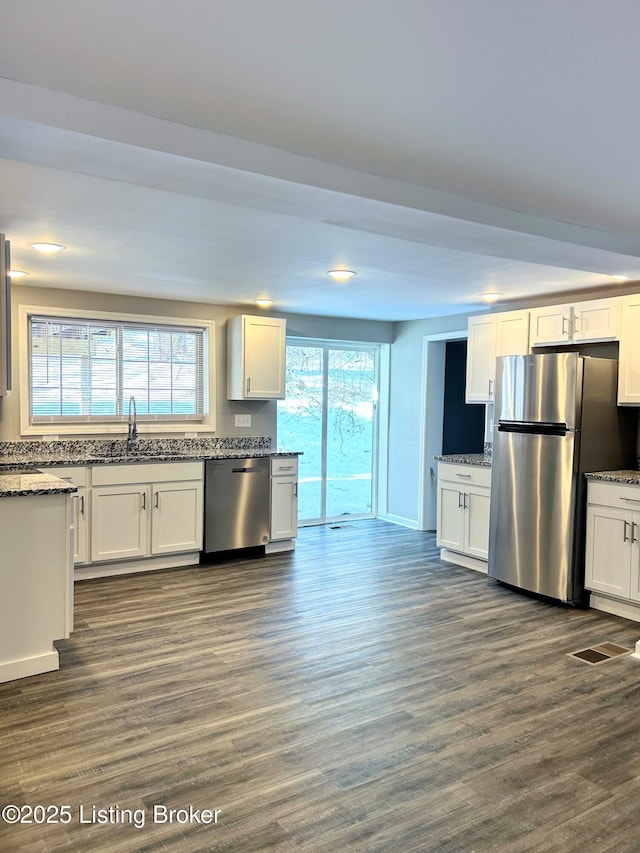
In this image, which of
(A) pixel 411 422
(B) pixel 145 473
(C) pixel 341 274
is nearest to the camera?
(C) pixel 341 274

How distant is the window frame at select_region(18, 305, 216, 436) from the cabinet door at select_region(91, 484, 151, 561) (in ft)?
2.41

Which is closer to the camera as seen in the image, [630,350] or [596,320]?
[630,350]

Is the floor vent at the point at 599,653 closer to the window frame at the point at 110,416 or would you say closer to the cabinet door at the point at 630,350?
the cabinet door at the point at 630,350

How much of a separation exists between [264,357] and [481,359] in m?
1.93

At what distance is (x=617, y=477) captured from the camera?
407 cm

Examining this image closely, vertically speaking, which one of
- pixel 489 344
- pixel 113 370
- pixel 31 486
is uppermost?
pixel 489 344

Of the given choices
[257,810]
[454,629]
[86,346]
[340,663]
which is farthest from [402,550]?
[257,810]

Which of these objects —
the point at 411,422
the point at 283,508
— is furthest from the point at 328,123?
the point at 411,422

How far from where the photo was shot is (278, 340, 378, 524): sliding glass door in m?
6.65

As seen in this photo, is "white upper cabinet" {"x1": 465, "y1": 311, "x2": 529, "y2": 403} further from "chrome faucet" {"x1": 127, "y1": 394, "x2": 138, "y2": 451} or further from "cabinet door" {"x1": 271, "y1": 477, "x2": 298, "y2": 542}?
"chrome faucet" {"x1": 127, "y1": 394, "x2": 138, "y2": 451}

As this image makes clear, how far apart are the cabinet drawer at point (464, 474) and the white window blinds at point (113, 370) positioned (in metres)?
2.27

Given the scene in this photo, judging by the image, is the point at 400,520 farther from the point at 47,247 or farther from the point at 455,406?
the point at 47,247

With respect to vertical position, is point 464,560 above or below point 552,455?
below

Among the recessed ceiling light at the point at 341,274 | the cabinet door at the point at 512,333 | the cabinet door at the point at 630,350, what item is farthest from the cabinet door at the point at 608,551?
the recessed ceiling light at the point at 341,274
